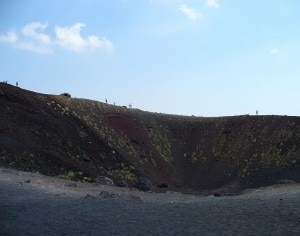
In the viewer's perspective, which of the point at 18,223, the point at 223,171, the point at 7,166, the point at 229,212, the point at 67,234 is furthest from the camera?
the point at 223,171

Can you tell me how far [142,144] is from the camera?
45906 millimetres

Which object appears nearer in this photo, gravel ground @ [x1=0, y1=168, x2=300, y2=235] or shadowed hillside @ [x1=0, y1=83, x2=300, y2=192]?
gravel ground @ [x1=0, y1=168, x2=300, y2=235]

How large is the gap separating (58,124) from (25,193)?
76.6 feet

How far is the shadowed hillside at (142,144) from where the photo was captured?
32.5 metres

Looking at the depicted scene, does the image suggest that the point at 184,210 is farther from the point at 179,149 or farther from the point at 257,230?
the point at 179,149

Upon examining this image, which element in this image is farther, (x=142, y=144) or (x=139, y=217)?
(x=142, y=144)

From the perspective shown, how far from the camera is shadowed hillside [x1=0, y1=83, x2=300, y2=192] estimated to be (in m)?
32.5

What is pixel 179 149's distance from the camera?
156 ft

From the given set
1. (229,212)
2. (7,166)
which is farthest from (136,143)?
(229,212)

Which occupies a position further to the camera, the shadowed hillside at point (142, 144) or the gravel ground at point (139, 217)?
the shadowed hillside at point (142, 144)

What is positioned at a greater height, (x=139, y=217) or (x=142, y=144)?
(x=142, y=144)

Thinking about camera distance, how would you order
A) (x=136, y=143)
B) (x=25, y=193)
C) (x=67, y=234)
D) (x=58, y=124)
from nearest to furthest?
1. (x=67, y=234)
2. (x=25, y=193)
3. (x=58, y=124)
4. (x=136, y=143)

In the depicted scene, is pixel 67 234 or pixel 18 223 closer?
pixel 67 234

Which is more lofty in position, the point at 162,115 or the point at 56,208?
the point at 162,115
